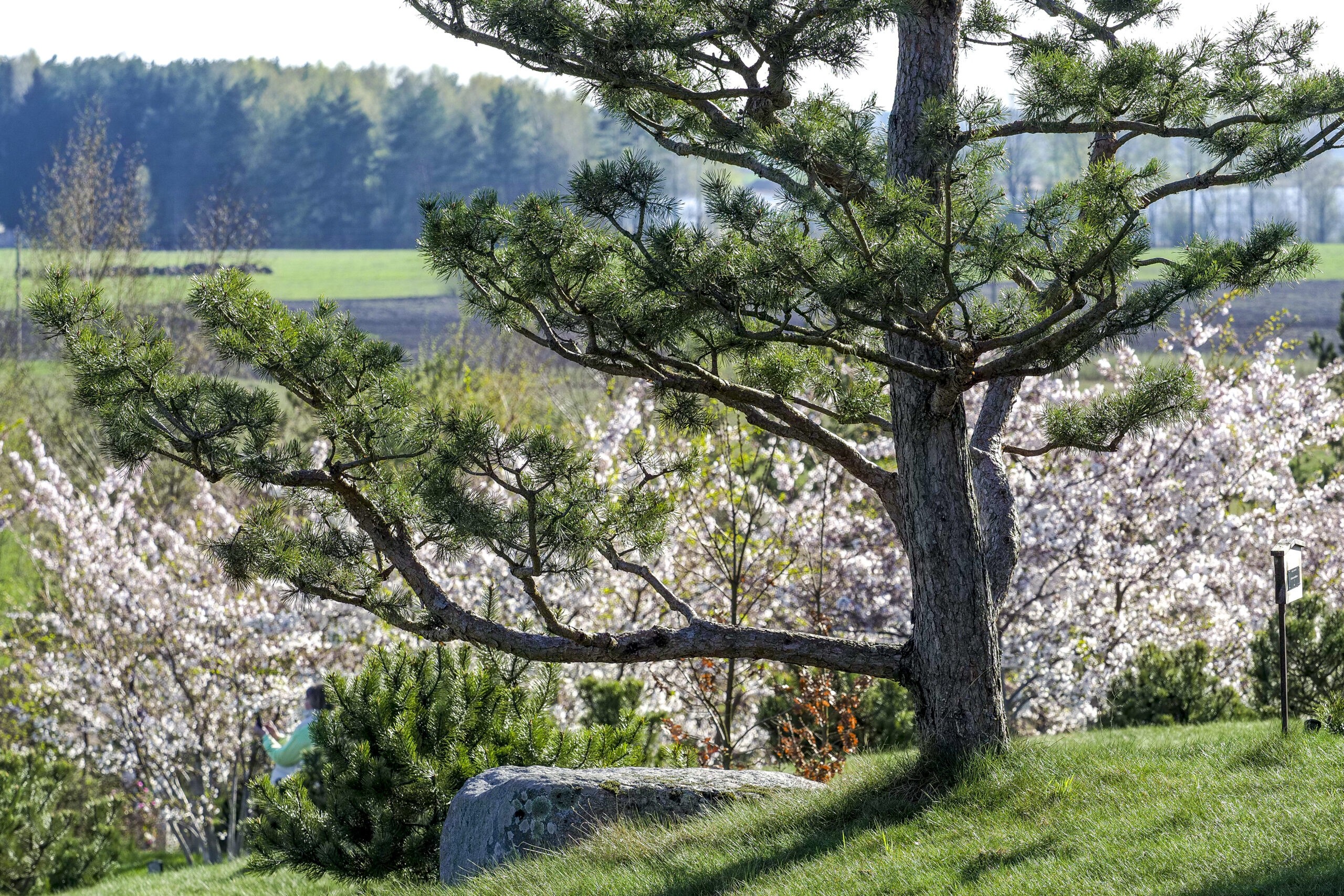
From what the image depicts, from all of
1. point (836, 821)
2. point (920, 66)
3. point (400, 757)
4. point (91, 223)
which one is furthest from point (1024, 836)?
point (91, 223)

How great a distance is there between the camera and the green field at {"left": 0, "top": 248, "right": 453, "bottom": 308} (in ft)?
159

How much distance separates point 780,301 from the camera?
4.65 meters

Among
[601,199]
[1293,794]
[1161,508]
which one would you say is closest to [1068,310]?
[601,199]

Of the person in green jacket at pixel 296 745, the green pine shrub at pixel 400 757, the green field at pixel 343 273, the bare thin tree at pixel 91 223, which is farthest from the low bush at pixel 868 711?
the green field at pixel 343 273

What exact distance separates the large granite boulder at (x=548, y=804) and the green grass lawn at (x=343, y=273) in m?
39.5

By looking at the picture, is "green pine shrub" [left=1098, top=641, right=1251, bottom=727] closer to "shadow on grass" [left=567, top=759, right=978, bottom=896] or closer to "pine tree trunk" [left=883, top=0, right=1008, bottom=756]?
"pine tree trunk" [left=883, top=0, right=1008, bottom=756]

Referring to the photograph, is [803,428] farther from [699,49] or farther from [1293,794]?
[1293,794]

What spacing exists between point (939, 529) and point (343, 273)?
1981 inches

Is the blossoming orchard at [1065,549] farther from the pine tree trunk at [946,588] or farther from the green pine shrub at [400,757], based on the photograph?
the pine tree trunk at [946,588]

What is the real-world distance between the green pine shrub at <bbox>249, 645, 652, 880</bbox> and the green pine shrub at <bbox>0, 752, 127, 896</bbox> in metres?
4.64

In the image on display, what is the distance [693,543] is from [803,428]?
649 centimetres

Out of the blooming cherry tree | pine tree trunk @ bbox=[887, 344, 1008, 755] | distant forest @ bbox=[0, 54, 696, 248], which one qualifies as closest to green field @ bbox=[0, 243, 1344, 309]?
distant forest @ bbox=[0, 54, 696, 248]

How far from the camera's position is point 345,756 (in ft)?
21.0

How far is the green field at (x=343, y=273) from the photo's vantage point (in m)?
48.6
